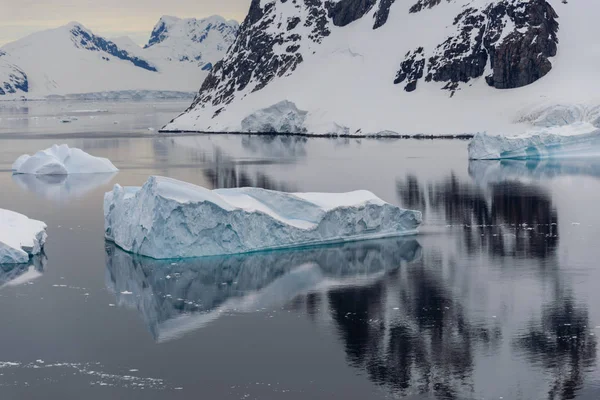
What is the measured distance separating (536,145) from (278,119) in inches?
1513

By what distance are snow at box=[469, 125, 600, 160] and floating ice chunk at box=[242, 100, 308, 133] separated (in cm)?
3461

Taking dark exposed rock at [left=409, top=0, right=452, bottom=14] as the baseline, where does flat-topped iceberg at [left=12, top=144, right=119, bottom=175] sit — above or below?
below

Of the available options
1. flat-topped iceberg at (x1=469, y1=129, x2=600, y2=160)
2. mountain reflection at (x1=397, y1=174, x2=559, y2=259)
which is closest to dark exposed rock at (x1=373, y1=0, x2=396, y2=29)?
flat-topped iceberg at (x1=469, y1=129, x2=600, y2=160)

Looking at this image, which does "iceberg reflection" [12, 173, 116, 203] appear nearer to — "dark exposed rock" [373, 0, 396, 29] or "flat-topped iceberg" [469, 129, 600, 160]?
"flat-topped iceberg" [469, 129, 600, 160]

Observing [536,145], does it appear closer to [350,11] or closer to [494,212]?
[494,212]

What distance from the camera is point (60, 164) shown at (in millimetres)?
48625

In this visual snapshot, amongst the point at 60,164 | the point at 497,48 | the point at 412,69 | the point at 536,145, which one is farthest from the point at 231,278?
the point at 412,69

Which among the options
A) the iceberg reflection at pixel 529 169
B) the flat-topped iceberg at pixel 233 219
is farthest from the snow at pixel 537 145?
the flat-topped iceberg at pixel 233 219

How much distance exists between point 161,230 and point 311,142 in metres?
52.4

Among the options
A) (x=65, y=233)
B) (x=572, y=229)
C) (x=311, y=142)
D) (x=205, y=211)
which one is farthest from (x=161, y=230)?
(x=311, y=142)

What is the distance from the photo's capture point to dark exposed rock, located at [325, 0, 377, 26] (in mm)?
105375

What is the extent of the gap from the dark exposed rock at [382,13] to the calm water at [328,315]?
68990 mm

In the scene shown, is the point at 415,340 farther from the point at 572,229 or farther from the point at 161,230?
the point at 572,229

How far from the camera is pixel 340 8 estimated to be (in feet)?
348
